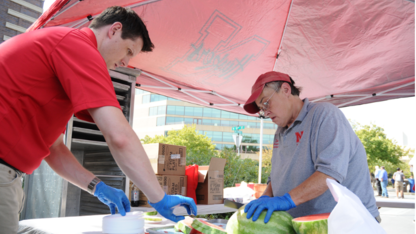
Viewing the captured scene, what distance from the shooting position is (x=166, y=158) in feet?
13.7

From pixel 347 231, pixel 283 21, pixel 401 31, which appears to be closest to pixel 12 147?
pixel 347 231

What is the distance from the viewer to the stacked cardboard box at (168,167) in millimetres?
4027

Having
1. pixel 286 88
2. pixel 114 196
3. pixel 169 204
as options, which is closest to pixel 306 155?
pixel 286 88

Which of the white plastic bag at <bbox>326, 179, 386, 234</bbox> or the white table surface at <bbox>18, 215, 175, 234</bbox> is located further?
the white table surface at <bbox>18, 215, 175, 234</bbox>

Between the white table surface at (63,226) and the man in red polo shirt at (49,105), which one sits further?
the white table surface at (63,226)

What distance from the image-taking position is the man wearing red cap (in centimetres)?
179

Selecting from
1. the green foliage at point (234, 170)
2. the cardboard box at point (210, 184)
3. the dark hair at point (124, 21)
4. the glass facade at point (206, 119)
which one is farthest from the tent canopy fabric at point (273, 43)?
the glass facade at point (206, 119)

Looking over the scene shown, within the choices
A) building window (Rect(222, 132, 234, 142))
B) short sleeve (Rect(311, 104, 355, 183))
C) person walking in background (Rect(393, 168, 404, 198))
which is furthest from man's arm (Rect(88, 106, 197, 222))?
building window (Rect(222, 132, 234, 142))

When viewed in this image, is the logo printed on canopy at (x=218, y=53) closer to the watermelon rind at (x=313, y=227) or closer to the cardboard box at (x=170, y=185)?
the cardboard box at (x=170, y=185)

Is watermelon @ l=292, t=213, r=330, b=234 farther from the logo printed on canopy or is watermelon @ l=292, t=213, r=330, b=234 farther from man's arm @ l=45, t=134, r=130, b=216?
the logo printed on canopy

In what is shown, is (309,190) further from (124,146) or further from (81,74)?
(81,74)

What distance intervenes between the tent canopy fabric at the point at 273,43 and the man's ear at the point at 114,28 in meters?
1.19

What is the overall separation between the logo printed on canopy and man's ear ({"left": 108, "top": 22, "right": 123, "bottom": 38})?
1.77m

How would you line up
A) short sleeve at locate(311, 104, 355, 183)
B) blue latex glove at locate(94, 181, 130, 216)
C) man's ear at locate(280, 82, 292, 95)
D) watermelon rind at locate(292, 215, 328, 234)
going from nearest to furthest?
watermelon rind at locate(292, 215, 328, 234)
blue latex glove at locate(94, 181, 130, 216)
short sleeve at locate(311, 104, 355, 183)
man's ear at locate(280, 82, 292, 95)
